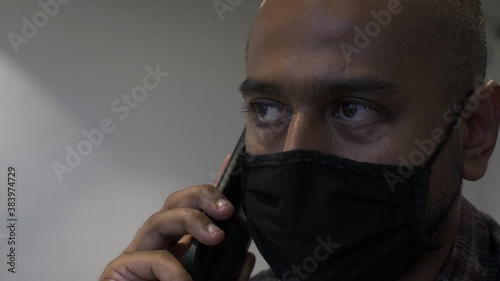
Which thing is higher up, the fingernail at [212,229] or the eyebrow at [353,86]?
the eyebrow at [353,86]

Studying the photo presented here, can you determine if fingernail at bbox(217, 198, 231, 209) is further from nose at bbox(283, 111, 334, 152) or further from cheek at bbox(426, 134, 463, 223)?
cheek at bbox(426, 134, 463, 223)

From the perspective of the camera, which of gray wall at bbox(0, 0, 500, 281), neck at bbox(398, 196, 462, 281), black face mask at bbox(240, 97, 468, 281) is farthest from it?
gray wall at bbox(0, 0, 500, 281)

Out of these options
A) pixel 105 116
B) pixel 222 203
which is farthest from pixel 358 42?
pixel 105 116

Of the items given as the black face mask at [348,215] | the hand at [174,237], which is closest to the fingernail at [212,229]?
the hand at [174,237]

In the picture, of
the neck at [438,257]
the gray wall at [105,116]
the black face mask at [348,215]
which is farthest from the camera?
the gray wall at [105,116]

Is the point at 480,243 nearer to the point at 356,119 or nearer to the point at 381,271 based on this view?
the point at 381,271

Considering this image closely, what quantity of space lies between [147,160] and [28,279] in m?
0.73

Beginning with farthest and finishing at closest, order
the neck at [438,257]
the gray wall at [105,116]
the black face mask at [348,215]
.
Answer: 1. the gray wall at [105,116]
2. the neck at [438,257]
3. the black face mask at [348,215]

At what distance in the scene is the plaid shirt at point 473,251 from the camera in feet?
2.95

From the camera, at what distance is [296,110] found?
0.80 m

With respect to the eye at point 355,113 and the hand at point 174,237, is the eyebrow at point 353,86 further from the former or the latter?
the hand at point 174,237

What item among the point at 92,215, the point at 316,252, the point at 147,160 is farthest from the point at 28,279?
the point at 316,252

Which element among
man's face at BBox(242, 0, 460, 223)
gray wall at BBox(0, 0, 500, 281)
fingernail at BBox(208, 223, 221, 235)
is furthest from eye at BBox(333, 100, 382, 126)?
gray wall at BBox(0, 0, 500, 281)

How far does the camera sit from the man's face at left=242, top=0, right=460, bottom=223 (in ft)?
2.55
